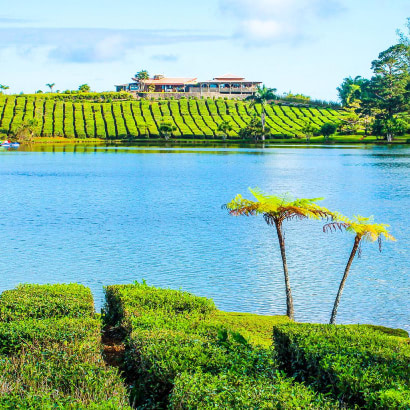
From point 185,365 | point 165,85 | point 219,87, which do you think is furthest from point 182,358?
point 165,85

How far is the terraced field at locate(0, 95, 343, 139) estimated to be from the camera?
470ft

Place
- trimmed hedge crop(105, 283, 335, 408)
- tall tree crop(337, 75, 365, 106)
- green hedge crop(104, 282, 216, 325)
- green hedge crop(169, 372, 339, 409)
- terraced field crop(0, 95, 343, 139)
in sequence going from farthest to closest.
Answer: tall tree crop(337, 75, 365, 106) < terraced field crop(0, 95, 343, 139) < green hedge crop(104, 282, 216, 325) < trimmed hedge crop(105, 283, 335, 408) < green hedge crop(169, 372, 339, 409)

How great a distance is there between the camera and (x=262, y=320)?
1423 cm

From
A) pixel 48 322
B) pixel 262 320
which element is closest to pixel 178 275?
pixel 262 320

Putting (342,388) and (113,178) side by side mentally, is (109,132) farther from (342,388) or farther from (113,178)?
(342,388)

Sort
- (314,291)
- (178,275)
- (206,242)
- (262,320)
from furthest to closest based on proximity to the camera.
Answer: (206,242) < (178,275) < (314,291) < (262,320)

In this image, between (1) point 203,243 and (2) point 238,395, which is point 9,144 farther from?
(2) point 238,395

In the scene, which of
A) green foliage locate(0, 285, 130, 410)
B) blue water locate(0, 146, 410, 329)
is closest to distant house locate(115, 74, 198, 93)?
blue water locate(0, 146, 410, 329)

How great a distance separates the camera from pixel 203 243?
28297 mm

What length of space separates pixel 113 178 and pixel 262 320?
49.0 meters

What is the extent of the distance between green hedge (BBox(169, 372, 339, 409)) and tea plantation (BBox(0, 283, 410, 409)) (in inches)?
0.5

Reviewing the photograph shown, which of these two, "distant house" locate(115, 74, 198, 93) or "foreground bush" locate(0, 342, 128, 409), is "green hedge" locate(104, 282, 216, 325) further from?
"distant house" locate(115, 74, 198, 93)

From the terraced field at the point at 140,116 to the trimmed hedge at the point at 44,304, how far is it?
130m

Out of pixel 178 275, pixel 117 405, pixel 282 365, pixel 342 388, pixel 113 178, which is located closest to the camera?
pixel 117 405
